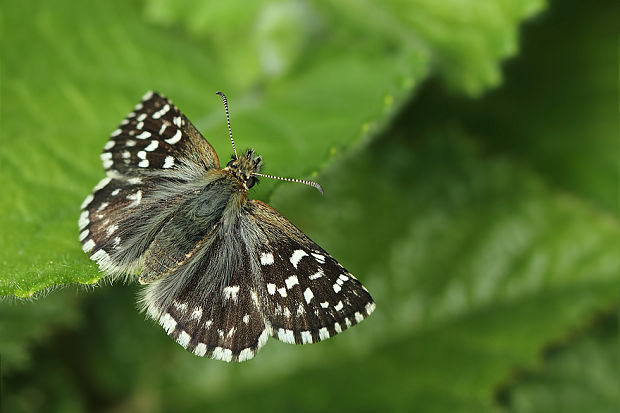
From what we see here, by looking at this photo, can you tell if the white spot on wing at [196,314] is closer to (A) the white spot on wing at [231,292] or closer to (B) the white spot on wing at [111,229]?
(A) the white spot on wing at [231,292]

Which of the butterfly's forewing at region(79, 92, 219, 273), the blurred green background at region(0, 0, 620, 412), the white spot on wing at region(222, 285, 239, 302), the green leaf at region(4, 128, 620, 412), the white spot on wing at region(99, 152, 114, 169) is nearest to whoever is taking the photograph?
the white spot on wing at region(222, 285, 239, 302)

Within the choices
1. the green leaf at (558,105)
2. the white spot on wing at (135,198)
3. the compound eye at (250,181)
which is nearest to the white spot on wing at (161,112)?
the white spot on wing at (135,198)

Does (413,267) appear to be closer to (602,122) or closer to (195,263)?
(602,122)

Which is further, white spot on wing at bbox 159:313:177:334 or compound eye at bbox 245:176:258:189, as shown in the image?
compound eye at bbox 245:176:258:189

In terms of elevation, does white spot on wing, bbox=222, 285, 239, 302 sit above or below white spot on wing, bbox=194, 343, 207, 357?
above

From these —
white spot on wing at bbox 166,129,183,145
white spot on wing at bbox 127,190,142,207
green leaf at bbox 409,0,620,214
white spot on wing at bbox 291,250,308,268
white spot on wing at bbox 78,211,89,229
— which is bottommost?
white spot on wing at bbox 78,211,89,229

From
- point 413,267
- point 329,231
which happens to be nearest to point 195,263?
point 329,231

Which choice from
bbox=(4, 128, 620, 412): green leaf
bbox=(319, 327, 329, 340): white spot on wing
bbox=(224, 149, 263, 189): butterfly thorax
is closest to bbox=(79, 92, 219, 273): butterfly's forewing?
bbox=(224, 149, 263, 189): butterfly thorax

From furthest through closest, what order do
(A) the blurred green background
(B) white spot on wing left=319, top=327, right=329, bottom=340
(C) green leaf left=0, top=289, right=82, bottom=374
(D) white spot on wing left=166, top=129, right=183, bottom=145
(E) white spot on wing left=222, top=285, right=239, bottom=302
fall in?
(A) the blurred green background, (C) green leaf left=0, top=289, right=82, bottom=374, (D) white spot on wing left=166, top=129, right=183, bottom=145, (E) white spot on wing left=222, top=285, right=239, bottom=302, (B) white spot on wing left=319, top=327, right=329, bottom=340

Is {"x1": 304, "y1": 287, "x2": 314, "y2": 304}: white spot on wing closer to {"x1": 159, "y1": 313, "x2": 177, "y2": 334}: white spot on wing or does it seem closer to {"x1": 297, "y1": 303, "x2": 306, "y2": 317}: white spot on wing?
{"x1": 297, "y1": 303, "x2": 306, "y2": 317}: white spot on wing
